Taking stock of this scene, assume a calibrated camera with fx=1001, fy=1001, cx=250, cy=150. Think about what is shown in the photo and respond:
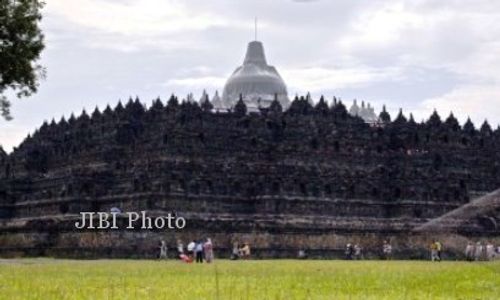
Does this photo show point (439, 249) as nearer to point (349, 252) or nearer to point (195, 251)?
point (349, 252)

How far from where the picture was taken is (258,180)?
60125 mm

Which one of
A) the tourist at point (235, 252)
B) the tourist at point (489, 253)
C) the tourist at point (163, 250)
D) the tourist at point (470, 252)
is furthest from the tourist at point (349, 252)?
the tourist at point (163, 250)

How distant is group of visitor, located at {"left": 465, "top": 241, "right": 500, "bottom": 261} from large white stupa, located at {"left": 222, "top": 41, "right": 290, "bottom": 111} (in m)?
36.5

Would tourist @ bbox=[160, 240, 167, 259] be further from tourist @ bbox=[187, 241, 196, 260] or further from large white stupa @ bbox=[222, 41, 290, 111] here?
large white stupa @ bbox=[222, 41, 290, 111]

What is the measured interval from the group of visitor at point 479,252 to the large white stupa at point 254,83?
3649cm

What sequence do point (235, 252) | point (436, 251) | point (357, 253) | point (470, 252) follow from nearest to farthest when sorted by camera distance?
point (235, 252), point (470, 252), point (436, 251), point (357, 253)

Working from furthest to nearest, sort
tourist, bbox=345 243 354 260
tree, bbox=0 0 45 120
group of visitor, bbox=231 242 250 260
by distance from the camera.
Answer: tourist, bbox=345 243 354 260 → group of visitor, bbox=231 242 250 260 → tree, bbox=0 0 45 120

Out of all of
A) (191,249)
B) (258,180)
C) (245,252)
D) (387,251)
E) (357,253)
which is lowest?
(357,253)

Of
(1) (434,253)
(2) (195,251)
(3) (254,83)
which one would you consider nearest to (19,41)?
(2) (195,251)

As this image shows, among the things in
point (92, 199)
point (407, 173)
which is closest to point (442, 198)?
point (407, 173)

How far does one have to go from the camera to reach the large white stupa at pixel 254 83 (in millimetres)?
86875

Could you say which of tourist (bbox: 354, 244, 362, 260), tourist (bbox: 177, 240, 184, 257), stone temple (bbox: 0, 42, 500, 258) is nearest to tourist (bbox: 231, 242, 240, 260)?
stone temple (bbox: 0, 42, 500, 258)

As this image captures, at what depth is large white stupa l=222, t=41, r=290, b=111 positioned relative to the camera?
86.9 m

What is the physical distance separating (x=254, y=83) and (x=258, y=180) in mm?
28484
